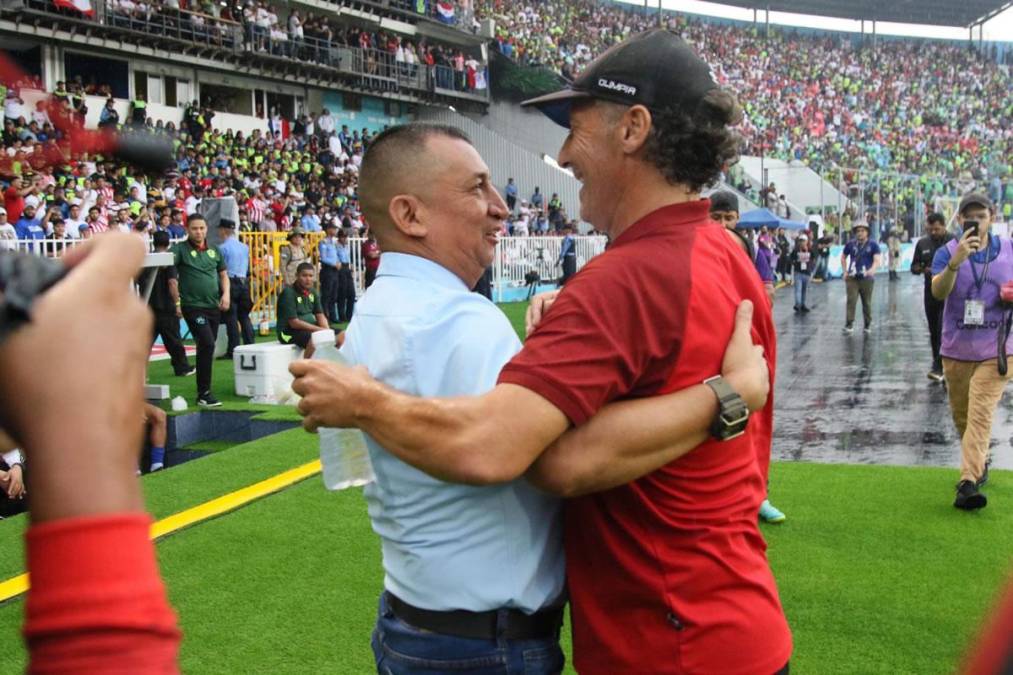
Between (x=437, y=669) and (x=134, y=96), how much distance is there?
99.4 feet

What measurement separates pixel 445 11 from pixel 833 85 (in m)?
24.3

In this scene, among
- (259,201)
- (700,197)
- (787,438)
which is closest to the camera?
(700,197)

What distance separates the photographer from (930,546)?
207 inches

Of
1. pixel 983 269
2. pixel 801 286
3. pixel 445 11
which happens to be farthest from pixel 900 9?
pixel 983 269

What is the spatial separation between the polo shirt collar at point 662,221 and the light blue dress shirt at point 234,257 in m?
12.3

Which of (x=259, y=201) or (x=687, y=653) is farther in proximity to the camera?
(x=259, y=201)

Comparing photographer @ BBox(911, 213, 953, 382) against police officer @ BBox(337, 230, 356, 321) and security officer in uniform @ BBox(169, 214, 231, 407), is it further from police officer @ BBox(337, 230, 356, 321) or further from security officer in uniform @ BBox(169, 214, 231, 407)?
police officer @ BBox(337, 230, 356, 321)

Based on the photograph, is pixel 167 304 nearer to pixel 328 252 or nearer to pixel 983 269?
pixel 328 252

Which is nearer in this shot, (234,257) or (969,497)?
(969,497)

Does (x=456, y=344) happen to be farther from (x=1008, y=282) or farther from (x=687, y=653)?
(x=1008, y=282)

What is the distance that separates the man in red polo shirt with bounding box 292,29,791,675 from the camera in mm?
1610

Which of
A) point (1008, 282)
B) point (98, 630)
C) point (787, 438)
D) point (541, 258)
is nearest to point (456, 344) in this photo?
point (98, 630)

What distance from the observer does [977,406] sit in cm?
597

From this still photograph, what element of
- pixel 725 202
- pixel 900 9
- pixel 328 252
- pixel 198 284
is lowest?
pixel 198 284
